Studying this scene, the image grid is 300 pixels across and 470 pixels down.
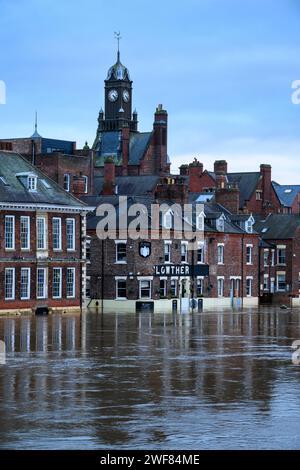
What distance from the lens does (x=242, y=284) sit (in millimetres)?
96125

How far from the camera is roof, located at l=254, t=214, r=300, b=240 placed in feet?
346

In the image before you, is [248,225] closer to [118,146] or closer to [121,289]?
[121,289]

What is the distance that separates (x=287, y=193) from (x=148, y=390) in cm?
10715

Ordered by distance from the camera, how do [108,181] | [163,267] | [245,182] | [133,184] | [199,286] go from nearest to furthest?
[163,267]
[199,286]
[108,181]
[133,184]
[245,182]

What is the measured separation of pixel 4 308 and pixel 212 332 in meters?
20.5

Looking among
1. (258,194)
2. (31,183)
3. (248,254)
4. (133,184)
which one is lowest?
(248,254)

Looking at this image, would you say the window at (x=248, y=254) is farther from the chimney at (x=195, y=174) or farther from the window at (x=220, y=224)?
the chimney at (x=195, y=174)

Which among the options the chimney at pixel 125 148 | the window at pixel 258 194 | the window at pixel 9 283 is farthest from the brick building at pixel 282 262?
the window at pixel 9 283

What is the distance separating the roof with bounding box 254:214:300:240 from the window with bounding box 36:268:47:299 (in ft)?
122

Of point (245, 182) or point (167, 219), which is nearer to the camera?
point (167, 219)

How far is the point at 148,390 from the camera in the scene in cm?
3025

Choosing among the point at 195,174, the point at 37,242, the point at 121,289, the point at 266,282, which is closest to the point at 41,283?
the point at 37,242

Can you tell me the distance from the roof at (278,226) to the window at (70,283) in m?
34.2
